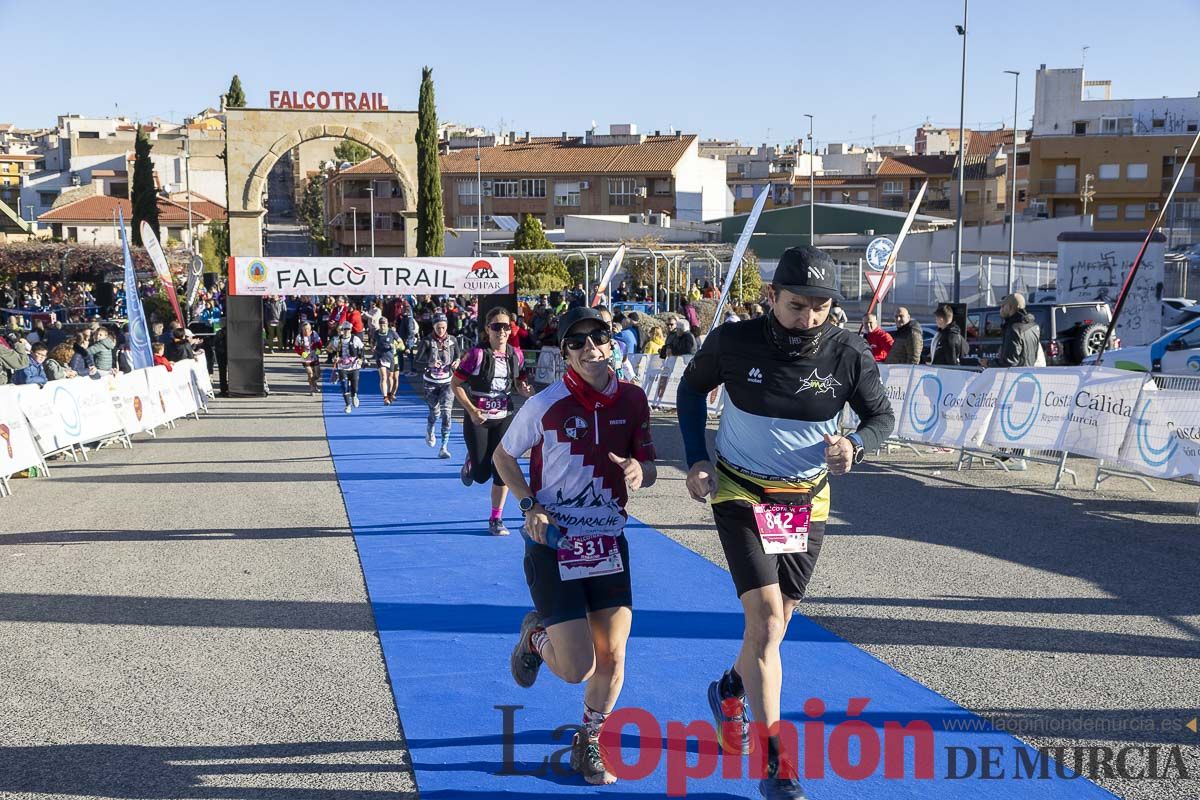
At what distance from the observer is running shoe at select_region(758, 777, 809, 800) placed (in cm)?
435

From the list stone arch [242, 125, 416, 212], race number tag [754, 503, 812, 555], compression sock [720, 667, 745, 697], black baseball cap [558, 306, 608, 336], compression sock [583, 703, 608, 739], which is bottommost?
compression sock [583, 703, 608, 739]

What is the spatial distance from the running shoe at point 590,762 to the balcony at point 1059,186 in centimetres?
7199

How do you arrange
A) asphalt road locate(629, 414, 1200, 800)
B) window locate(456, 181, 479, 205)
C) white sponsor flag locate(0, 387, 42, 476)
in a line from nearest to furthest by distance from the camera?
asphalt road locate(629, 414, 1200, 800), white sponsor flag locate(0, 387, 42, 476), window locate(456, 181, 479, 205)

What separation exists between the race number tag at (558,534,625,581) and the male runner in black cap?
0.45 m

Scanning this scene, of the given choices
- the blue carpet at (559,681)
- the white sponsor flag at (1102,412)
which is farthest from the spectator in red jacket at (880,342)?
the blue carpet at (559,681)

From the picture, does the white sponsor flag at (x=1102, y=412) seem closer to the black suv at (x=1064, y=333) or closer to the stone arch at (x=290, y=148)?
the black suv at (x=1064, y=333)

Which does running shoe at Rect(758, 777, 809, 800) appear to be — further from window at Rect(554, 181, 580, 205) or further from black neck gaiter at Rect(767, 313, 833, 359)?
window at Rect(554, 181, 580, 205)

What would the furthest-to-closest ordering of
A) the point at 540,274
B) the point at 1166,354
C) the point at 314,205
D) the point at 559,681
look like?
the point at 314,205, the point at 540,274, the point at 1166,354, the point at 559,681

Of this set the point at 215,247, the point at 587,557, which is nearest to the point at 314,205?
the point at 215,247

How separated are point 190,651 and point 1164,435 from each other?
8.50 m

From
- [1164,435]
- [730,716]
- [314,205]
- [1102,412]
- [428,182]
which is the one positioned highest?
[314,205]

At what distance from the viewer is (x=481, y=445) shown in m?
10.3

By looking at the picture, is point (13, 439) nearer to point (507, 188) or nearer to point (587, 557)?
point (587, 557)

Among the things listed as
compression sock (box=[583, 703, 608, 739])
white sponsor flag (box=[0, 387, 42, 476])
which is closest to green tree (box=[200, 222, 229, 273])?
white sponsor flag (box=[0, 387, 42, 476])
